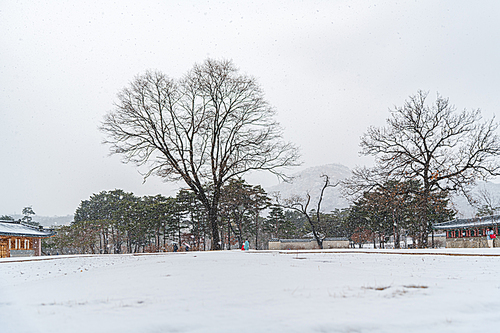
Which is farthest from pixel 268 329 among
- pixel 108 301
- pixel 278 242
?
pixel 278 242

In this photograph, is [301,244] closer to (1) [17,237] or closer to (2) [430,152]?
(2) [430,152]

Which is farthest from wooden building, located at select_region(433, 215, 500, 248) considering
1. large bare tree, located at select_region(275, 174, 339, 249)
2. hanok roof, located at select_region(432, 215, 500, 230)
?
large bare tree, located at select_region(275, 174, 339, 249)

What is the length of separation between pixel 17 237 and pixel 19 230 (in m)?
0.64

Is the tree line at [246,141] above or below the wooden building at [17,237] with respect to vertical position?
above

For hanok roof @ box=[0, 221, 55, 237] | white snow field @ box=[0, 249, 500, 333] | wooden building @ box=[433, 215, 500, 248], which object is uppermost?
white snow field @ box=[0, 249, 500, 333]

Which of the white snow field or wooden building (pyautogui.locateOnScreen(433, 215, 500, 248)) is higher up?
the white snow field

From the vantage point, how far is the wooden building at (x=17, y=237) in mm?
28016

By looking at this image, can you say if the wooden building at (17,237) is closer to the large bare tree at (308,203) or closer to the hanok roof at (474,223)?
the large bare tree at (308,203)

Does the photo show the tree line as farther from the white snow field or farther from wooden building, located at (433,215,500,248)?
the white snow field

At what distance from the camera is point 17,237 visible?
97.2ft

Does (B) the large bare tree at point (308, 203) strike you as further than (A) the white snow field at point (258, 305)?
Yes

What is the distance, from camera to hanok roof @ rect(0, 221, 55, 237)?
90.4 ft

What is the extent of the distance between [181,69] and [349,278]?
21.3m

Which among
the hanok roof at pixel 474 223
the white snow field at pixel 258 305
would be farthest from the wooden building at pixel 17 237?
the hanok roof at pixel 474 223
